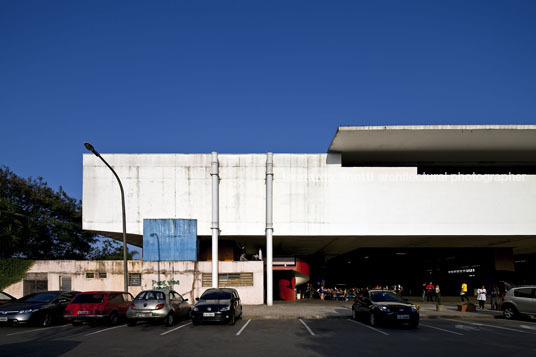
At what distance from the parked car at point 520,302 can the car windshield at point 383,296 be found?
20.5 feet

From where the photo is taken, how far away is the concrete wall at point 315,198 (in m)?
26.5

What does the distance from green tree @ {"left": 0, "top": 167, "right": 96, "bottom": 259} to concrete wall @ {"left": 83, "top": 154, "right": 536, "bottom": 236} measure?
43.5 ft

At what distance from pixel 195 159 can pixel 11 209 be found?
60.4ft

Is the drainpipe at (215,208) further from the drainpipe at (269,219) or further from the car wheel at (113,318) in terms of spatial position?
the car wheel at (113,318)

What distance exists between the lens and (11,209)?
3500 cm

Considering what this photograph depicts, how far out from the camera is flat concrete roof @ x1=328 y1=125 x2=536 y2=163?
23.9 meters

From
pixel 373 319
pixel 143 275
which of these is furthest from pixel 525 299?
pixel 143 275

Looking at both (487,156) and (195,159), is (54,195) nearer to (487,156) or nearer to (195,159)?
(195,159)

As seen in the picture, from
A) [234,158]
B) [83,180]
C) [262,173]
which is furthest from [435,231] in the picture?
[83,180]

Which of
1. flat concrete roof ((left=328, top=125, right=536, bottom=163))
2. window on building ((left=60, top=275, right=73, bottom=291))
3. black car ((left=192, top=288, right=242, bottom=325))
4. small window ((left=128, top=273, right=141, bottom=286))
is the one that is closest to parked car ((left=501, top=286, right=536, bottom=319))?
flat concrete roof ((left=328, top=125, right=536, bottom=163))

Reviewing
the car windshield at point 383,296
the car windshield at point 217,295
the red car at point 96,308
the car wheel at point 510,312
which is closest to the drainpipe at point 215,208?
the red car at point 96,308

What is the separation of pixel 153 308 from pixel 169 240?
11325 millimetres

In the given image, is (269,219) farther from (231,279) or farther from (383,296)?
(383,296)

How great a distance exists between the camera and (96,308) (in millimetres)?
15812
